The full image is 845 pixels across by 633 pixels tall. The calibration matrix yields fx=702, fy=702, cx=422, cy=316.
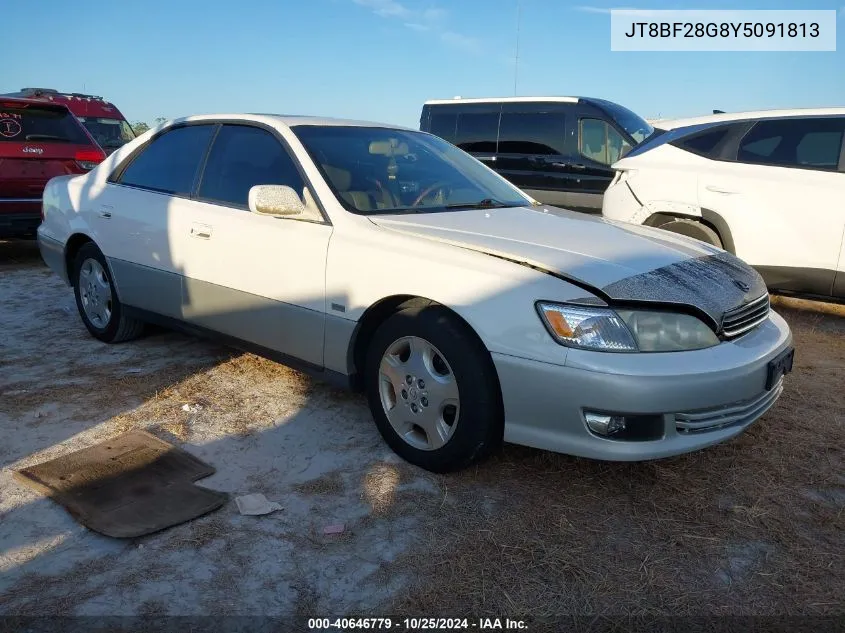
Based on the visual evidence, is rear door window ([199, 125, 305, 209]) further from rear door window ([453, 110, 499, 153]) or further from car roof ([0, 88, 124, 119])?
car roof ([0, 88, 124, 119])

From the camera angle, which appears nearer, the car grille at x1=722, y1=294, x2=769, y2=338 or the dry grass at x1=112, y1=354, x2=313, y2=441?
the car grille at x1=722, y1=294, x2=769, y2=338

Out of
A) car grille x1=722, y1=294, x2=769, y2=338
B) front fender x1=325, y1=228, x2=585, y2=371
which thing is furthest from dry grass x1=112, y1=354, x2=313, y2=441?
car grille x1=722, y1=294, x2=769, y2=338

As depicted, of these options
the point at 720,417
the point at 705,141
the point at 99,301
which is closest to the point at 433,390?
the point at 720,417

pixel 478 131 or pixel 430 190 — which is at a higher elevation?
pixel 478 131

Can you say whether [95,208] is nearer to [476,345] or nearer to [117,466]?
[117,466]

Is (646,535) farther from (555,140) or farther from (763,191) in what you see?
(555,140)

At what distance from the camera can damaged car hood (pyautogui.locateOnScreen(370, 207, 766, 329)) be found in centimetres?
273

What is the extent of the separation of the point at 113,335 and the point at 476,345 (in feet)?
9.81

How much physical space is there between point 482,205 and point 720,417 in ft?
5.42

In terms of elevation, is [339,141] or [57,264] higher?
[339,141]

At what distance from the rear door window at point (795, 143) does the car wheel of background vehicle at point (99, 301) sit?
499 centimetres

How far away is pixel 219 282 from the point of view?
3795 millimetres

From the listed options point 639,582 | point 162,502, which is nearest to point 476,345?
point 639,582

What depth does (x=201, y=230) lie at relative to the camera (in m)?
3.86
